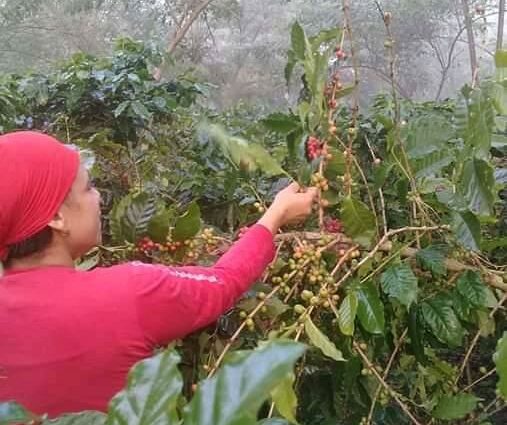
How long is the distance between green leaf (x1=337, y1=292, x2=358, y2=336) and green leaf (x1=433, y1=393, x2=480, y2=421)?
265 mm

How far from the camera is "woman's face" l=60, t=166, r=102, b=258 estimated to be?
3.36 ft

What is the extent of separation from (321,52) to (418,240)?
0.29 m

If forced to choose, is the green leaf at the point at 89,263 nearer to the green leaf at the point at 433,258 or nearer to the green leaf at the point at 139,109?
the green leaf at the point at 433,258

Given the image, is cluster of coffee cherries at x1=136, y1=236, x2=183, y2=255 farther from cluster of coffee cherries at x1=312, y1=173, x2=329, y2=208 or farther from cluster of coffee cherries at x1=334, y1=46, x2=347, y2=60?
cluster of coffee cherries at x1=334, y1=46, x2=347, y2=60

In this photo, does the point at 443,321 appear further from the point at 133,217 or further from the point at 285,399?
the point at 133,217

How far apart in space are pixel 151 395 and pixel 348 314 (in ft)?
1.82

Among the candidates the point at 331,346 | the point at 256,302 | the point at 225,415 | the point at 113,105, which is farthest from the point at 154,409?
the point at 113,105

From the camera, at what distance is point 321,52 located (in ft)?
3.51

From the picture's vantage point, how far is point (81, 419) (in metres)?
0.60

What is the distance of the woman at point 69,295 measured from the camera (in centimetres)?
93

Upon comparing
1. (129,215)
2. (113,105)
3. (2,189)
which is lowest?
(113,105)

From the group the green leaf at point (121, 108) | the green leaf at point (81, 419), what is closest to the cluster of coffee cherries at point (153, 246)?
the green leaf at point (81, 419)

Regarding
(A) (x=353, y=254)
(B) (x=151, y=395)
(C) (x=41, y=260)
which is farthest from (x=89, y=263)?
(B) (x=151, y=395)

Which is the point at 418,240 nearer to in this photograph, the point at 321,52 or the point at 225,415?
the point at 321,52
